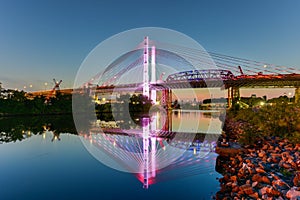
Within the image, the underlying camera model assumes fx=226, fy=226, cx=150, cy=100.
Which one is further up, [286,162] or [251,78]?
[251,78]

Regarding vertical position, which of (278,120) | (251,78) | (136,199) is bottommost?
(136,199)

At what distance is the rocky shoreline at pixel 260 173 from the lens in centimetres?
350

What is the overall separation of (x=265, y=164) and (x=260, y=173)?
2.26ft

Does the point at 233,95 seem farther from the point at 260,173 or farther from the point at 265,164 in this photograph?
the point at 260,173

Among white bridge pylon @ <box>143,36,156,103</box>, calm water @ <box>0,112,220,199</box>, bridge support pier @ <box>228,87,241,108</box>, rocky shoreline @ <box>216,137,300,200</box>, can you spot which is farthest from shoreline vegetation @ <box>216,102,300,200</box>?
white bridge pylon @ <box>143,36,156,103</box>

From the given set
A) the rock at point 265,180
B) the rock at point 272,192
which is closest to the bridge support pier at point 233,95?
the rock at point 265,180

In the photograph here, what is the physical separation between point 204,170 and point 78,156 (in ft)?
15.4

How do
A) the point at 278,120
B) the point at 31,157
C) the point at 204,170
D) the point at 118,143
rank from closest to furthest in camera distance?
the point at 204,170
the point at 278,120
the point at 31,157
the point at 118,143

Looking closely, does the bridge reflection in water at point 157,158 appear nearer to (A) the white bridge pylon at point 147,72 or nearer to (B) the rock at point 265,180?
(B) the rock at point 265,180

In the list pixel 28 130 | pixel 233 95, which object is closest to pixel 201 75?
pixel 233 95

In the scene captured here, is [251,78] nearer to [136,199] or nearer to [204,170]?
[204,170]

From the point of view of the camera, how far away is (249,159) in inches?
209

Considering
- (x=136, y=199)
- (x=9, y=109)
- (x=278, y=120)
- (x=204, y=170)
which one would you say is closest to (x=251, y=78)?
(x=278, y=120)

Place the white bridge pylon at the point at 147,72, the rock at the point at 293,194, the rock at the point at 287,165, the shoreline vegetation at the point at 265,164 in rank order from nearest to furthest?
the rock at the point at 293,194 → the shoreline vegetation at the point at 265,164 → the rock at the point at 287,165 → the white bridge pylon at the point at 147,72
